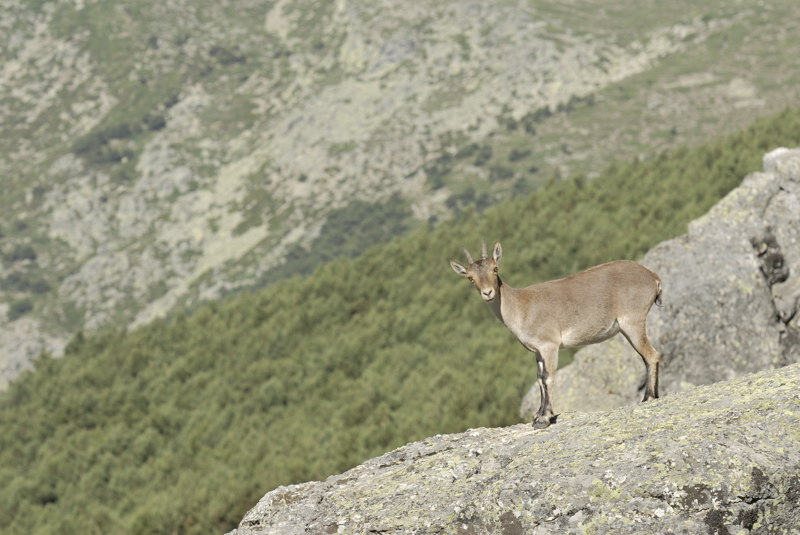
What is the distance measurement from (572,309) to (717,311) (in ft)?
25.4

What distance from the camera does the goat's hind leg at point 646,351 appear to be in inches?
380

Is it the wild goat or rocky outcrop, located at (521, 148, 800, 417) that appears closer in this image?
the wild goat

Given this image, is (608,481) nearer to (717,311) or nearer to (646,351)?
(646,351)

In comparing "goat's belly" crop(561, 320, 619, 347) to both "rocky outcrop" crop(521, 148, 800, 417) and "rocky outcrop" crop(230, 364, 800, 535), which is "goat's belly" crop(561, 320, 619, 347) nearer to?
"rocky outcrop" crop(230, 364, 800, 535)

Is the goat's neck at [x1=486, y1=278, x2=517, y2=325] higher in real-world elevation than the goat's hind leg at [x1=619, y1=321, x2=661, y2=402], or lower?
higher

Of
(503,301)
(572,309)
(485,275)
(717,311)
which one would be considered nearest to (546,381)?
(572,309)

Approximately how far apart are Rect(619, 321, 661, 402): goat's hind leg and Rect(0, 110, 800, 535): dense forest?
39.5 ft

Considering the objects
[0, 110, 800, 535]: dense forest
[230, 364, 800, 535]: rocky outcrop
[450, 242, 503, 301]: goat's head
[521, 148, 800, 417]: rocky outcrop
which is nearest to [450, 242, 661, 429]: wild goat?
[450, 242, 503, 301]: goat's head

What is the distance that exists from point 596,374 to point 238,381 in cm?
2221

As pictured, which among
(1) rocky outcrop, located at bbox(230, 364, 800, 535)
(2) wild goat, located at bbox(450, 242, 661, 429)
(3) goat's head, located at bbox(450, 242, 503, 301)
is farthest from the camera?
(2) wild goat, located at bbox(450, 242, 661, 429)

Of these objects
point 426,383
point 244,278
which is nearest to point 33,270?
→ point 244,278

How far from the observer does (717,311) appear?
16.1m

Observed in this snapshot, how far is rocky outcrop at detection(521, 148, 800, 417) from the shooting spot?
15836 mm

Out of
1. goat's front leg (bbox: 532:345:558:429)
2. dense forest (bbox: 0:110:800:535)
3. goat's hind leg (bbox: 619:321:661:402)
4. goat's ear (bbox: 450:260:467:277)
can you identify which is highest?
goat's ear (bbox: 450:260:467:277)
